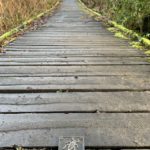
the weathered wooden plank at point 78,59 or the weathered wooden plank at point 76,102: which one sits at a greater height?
the weathered wooden plank at point 76,102

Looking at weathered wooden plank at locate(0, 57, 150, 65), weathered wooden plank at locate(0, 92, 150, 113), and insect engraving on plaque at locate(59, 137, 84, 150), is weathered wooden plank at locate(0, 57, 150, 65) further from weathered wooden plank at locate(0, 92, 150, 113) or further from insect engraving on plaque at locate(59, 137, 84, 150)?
insect engraving on plaque at locate(59, 137, 84, 150)

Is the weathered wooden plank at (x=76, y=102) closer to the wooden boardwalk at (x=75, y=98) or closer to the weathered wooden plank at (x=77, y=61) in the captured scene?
the wooden boardwalk at (x=75, y=98)

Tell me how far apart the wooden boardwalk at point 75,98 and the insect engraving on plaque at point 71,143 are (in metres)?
0.04

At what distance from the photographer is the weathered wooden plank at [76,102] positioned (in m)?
2.38

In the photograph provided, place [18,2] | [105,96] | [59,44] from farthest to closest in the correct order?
1. [18,2]
2. [59,44]
3. [105,96]

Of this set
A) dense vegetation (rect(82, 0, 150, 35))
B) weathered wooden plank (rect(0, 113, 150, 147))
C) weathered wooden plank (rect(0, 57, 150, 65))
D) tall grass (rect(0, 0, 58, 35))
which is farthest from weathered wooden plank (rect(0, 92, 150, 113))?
tall grass (rect(0, 0, 58, 35))

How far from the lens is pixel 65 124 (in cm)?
214

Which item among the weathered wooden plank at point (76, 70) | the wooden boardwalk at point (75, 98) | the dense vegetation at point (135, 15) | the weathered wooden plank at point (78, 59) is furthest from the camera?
the dense vegetation at point (135, 15)

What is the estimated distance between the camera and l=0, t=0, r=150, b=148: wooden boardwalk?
78.3 inches

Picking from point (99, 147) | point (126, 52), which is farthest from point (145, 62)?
point (99, 147)

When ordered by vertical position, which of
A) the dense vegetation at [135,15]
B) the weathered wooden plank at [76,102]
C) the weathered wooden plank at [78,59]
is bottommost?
the weathered wooden plank at [78,59]

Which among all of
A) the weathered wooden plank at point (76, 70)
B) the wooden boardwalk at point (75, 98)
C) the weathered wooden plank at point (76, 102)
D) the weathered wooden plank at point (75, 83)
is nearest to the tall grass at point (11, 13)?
the wooden boardwalk at point (75, 98)

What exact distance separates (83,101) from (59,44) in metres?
3.06

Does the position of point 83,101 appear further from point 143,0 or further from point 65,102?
point 143,0
